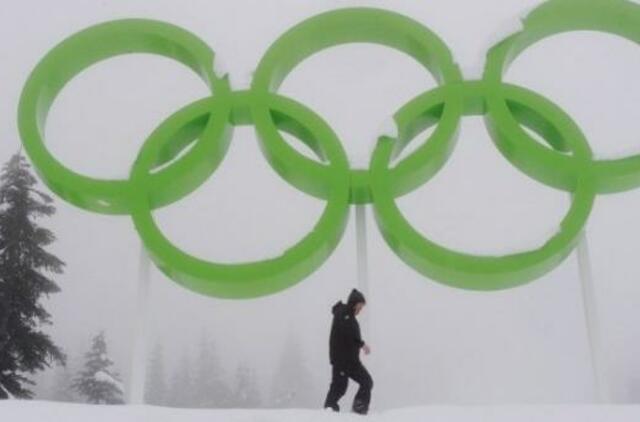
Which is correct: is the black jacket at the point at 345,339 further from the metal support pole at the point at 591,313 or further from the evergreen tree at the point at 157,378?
the evergreen tree at the point at 157,378

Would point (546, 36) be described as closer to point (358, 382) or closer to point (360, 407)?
point (358, 382)

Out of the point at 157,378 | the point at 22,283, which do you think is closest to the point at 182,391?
the point at 157,378

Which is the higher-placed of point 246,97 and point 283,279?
point 246,97

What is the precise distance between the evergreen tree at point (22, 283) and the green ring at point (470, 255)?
10763 millimetres

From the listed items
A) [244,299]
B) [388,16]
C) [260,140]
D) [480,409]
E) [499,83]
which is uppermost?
[388,16]

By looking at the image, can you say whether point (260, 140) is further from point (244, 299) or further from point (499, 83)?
point (499, 83)

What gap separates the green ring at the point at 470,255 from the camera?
8961 mm

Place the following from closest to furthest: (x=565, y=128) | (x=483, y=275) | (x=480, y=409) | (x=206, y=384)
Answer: (x=480, y=409) → (x=483, y=275) → (x=565, y=128) → (x=206, y=384)

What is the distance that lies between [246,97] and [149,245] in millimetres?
2177

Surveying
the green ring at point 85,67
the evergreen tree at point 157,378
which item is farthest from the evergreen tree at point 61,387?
the green ring at point 85,67

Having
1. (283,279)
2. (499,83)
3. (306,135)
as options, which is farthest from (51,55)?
(499,83)

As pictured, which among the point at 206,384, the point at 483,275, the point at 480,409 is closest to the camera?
the point at 480,409

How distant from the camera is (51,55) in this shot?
10.3 m

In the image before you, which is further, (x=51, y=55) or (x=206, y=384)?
(x=206, y=384)
